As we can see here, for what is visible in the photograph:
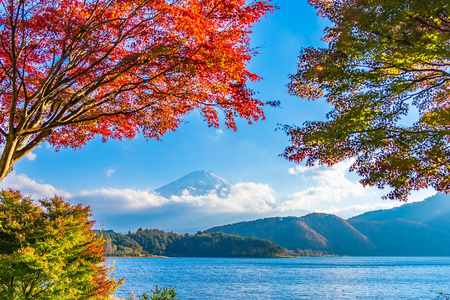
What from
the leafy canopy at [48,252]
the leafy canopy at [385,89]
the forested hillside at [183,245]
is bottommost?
the forested hillside at [183,245]

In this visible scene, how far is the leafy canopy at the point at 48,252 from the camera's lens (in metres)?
8.53

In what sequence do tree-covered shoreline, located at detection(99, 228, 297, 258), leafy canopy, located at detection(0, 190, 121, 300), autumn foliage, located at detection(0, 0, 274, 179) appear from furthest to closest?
tree-covered shoreline, located at detection(99, 228, 297, 258) → leafy canopy, located at detection(0, 190, 121, 300) → autumn foliage, located at detection(0, 0, 274, 179)

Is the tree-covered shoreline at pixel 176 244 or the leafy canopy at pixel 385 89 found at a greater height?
the leafy canopy at pixel 385 89

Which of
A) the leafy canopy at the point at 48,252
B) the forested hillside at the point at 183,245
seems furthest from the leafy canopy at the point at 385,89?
the forested hillside at the point at 183,245

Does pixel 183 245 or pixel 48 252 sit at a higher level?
pixel 48 252

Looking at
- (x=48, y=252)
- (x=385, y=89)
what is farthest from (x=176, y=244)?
(x=385, y=89)

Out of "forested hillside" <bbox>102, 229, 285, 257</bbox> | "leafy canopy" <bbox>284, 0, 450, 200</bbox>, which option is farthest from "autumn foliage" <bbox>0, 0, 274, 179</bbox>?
"forested hillside" <bbox>102, 229, 285, 257</bbox>

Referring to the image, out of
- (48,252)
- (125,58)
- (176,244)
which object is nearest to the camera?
(125,58)

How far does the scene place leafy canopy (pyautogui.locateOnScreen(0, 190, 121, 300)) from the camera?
8.53m

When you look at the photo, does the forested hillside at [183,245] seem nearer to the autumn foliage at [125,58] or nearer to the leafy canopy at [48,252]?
the leafy canopy at [48,252]

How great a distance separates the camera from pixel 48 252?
9133 millimetres

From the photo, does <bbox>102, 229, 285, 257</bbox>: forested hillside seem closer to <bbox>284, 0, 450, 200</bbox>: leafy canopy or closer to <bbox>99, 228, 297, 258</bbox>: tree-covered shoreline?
<bbox>99, 228, 297, 258</bbox>: tree-covered shoreline

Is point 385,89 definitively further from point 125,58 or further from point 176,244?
point 176,244

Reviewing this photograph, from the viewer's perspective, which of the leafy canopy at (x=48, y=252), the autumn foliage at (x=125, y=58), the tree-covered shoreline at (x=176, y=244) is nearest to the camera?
the autumn foliage at (x=125, y=58)
